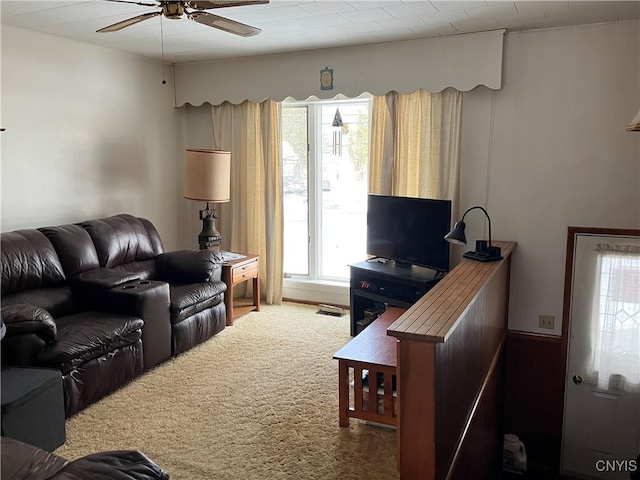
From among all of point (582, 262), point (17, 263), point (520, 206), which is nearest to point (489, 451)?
point (582, 262)

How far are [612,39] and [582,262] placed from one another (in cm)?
162

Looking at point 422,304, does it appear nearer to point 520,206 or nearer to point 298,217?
point 520,206

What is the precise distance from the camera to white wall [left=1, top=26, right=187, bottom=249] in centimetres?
390

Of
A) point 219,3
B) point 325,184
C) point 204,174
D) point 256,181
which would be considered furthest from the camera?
point 256,181

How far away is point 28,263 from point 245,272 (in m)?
1.87

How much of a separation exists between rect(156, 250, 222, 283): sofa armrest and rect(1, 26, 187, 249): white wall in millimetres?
848

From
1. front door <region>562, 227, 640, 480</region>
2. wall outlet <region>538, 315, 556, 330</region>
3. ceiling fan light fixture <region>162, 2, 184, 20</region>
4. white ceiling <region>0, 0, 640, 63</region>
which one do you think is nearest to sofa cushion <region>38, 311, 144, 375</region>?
ceiling fan light fixture <region>162, 2, 184, 20</region>

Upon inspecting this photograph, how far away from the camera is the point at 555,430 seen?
402cm

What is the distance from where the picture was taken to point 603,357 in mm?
3836

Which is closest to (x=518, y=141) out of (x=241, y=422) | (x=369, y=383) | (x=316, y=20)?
(x=316, y=20)

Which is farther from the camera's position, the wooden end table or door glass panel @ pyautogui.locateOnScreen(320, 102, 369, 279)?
door glass panel @ pyautogui.locateOnScreen(320, 102, 369, 279)

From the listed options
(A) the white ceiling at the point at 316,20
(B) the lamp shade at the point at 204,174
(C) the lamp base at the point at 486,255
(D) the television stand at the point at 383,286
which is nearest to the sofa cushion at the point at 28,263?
(B) the lamp shade at the point at 204,174

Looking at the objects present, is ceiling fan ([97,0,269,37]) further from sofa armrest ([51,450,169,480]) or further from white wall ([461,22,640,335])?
white wall ([461,22,640,335])

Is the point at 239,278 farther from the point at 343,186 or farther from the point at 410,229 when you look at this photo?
the point at 410,229
